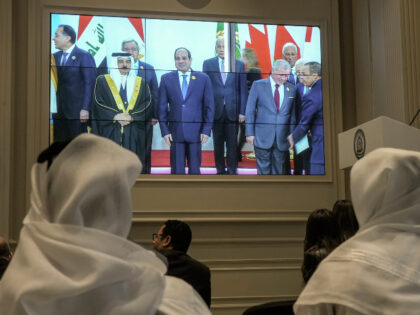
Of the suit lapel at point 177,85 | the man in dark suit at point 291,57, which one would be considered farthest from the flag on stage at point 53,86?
the man in dark suit at point 291,57

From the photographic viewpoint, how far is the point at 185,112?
8.72 m

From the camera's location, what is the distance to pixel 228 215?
8.55 metres

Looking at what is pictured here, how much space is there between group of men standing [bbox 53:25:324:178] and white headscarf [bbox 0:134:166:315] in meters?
7.00

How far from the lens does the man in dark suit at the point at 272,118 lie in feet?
29.0

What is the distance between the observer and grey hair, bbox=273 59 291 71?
9.02 metres

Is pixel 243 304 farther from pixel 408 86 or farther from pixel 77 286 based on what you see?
pixel 77 286

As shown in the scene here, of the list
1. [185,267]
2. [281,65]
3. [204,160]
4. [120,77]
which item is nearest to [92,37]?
[120,77]

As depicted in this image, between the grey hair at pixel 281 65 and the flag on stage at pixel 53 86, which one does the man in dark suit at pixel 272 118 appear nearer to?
the grey hair at pixel 281 65

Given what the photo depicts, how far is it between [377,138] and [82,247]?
4.74m

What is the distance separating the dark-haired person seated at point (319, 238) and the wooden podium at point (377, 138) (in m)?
2.07

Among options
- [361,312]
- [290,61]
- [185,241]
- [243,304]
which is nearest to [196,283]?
[185,241]

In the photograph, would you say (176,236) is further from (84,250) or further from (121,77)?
(121,77)

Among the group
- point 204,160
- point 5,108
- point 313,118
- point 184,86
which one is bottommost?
point 204,160

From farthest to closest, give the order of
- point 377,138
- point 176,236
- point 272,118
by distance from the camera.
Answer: point 272,118, point 377,138, point 176,236
